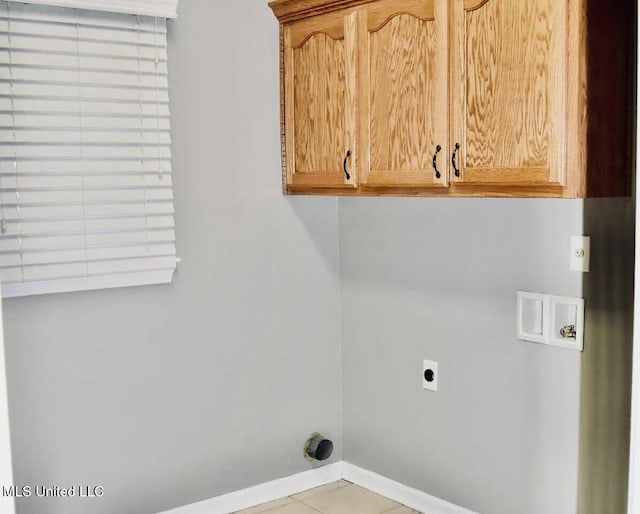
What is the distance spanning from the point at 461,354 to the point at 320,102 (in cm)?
96

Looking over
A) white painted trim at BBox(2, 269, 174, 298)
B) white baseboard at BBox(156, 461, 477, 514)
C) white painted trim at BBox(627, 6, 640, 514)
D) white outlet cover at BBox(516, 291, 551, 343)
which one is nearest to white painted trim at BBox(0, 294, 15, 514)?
white painted trim at BBox(2, 269, 174, 298)

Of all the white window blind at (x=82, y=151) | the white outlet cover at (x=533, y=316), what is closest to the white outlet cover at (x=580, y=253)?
the white outlet cover at (x=533, y=316)

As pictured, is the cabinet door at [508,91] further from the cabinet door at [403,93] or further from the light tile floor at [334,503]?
the light tile floor at [334,503]

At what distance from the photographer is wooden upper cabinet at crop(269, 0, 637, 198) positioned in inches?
76.4

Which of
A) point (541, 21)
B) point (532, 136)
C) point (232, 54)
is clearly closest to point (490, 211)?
point (532, 136)

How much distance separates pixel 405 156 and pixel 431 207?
40 cm

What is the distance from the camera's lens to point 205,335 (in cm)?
277

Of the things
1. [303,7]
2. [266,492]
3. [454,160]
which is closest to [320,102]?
[303,7]

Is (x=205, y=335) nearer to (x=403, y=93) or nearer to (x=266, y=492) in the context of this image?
(x=266, y=492)

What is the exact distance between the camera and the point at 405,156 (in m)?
2.37

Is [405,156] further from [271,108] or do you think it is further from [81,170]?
[81,170]

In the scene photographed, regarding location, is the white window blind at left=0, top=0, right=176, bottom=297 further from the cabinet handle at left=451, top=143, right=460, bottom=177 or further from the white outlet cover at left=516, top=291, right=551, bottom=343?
the white outlet cover at left=516, top=291, right=551, bottom=343

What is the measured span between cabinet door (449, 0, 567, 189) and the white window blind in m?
0.97

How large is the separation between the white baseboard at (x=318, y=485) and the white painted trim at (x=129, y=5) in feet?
5.37
